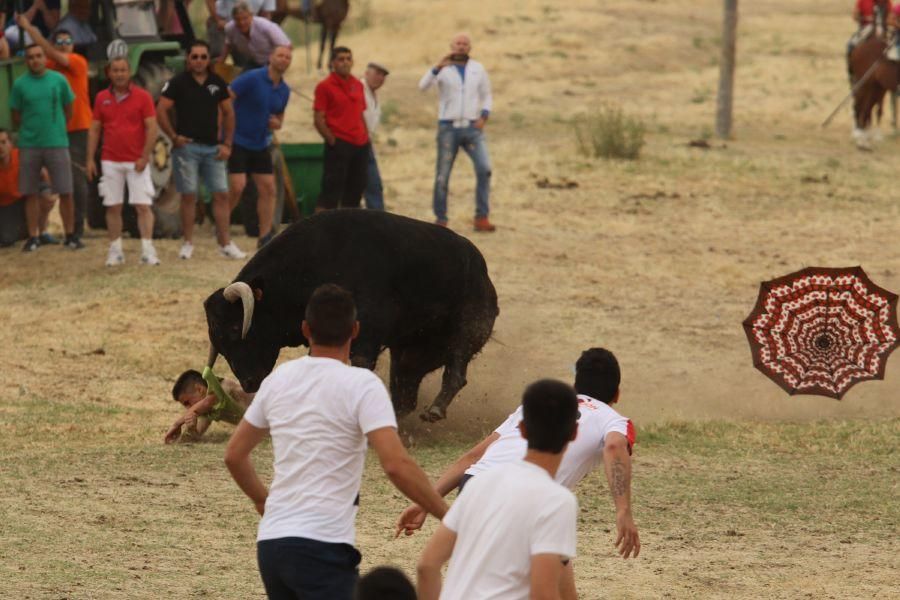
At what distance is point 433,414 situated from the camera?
36.8 ft

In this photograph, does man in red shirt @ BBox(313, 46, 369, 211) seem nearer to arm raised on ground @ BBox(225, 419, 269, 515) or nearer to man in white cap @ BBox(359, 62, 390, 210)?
man in white cap @ BBox(359, 62, 390, 210)

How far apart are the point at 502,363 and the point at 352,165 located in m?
4.37

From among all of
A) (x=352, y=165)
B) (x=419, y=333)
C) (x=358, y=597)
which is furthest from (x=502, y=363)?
(x=358, y=597)

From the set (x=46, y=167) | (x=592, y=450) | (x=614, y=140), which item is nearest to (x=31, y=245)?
(x=46, y=167)

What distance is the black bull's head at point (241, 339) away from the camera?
10516 mm

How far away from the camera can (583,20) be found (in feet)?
128

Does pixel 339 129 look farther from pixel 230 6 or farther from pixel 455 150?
pixel 230 6

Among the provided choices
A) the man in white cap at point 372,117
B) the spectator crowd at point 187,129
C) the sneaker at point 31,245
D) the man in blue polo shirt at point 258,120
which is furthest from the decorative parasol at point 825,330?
the sneaker at point 31,245

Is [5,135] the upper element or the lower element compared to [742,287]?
upper

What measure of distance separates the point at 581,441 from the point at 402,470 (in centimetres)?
118

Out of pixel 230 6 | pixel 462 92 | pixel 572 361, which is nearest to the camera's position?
pixel 572 361

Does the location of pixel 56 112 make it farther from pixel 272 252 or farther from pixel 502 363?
pixel 272 252

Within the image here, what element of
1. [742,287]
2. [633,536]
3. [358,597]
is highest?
[358,597]

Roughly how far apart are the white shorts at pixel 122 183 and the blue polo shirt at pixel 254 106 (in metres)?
1.00
